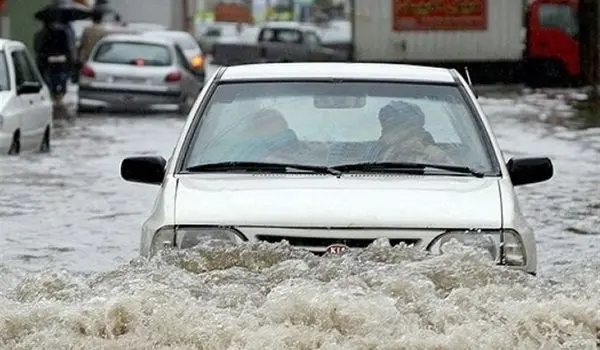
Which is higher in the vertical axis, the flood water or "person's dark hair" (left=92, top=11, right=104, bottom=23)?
the flood water

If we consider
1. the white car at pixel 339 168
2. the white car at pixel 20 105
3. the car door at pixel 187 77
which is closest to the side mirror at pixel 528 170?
the white car at pixel 339 168

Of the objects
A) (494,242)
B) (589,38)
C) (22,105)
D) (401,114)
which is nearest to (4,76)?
(22,105)

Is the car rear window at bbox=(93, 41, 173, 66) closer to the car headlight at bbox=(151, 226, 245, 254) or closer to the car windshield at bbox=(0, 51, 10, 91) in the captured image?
the car windshield at bbox=(0, 51, 10, 91)

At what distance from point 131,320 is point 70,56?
26.0m

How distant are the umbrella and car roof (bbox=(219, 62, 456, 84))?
24.6m

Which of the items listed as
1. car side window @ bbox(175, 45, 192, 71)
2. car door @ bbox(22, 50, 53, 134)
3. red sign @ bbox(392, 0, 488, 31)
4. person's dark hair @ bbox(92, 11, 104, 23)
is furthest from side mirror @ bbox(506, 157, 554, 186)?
person's dark hair @ bbox(92, 11, 104, 23)

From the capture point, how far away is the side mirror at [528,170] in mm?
7941

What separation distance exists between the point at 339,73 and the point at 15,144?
33.5ft

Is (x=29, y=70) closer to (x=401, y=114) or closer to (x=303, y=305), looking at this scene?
(x=401, y=114)

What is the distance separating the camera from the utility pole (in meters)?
36.9

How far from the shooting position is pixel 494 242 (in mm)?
6914

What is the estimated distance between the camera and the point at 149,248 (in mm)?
7109

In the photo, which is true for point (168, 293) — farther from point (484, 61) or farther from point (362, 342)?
point (484, 61)

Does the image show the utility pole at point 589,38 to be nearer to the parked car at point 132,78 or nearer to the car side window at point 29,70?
the parked car at point 132,78
